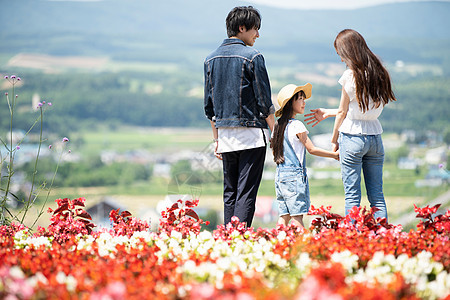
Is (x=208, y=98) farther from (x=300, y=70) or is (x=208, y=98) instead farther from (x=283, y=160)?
(x=300, y=70)

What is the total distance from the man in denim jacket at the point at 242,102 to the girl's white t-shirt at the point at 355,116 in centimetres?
47

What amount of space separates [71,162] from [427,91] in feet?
247

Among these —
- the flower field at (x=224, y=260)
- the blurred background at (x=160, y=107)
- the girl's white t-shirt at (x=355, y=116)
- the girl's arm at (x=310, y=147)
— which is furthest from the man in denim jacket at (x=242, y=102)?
the blurred background at (x=160, y=107)

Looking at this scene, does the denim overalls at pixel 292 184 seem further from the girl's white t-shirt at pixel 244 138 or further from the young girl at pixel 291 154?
the girl's white t-shirt at pixel 244 138

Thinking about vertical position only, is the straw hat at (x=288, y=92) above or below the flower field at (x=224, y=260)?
above

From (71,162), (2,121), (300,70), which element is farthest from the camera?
(300,70)

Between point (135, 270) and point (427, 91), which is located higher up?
point (427, 91)

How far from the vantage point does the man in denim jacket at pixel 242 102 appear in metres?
3.15

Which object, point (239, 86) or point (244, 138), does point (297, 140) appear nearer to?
point (244, 138)

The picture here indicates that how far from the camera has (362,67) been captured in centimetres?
311

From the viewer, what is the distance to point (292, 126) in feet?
10.7

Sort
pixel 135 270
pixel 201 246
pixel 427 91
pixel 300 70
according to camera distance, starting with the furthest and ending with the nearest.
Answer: pixel 300 70, pixel 427 91, pixel 201 246, pixel 135 270

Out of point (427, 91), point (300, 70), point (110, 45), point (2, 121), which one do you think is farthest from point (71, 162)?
point (110, 45)

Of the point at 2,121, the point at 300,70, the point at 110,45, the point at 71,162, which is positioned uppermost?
the point at 110,45
